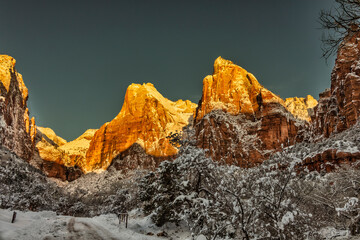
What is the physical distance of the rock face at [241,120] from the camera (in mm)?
120688

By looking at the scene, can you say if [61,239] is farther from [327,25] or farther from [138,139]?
[138,139]

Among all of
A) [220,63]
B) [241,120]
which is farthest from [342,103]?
[220,63]

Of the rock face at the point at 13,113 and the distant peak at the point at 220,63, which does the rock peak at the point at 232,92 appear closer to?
the distant peak at the point at 220,63

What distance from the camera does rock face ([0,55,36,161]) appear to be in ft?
399

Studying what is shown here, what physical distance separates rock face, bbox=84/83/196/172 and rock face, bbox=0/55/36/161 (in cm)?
4331

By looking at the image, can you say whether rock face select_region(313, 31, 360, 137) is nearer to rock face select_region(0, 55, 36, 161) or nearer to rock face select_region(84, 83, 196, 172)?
rock face select_region(84, 83, 196, 172)

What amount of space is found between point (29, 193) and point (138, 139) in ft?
379

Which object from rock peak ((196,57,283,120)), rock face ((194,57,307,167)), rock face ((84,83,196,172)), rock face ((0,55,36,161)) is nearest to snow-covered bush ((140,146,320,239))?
rock face ((194,57,307,167))

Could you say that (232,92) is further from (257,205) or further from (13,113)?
(257,205)

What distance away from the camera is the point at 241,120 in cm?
13575

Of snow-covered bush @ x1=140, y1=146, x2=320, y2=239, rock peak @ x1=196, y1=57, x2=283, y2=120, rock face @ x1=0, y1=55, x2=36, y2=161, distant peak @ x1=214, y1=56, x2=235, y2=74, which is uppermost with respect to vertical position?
distant peak @ x1=214, y1=56, x2=235, y2=74

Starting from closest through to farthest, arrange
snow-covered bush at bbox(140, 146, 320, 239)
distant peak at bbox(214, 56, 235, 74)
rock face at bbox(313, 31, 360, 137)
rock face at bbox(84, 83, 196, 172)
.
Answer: snow-covered bush at bbox(140, 146, 320, 239), rock face at bbox(313, 31, 360, 137), distant peak at bbox(214, 56, 235, 74), rock face at bbox(84, 83, 196, 172)

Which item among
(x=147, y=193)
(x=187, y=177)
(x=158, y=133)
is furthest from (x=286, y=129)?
(x=187, y=177)

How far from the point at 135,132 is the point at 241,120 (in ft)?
251
